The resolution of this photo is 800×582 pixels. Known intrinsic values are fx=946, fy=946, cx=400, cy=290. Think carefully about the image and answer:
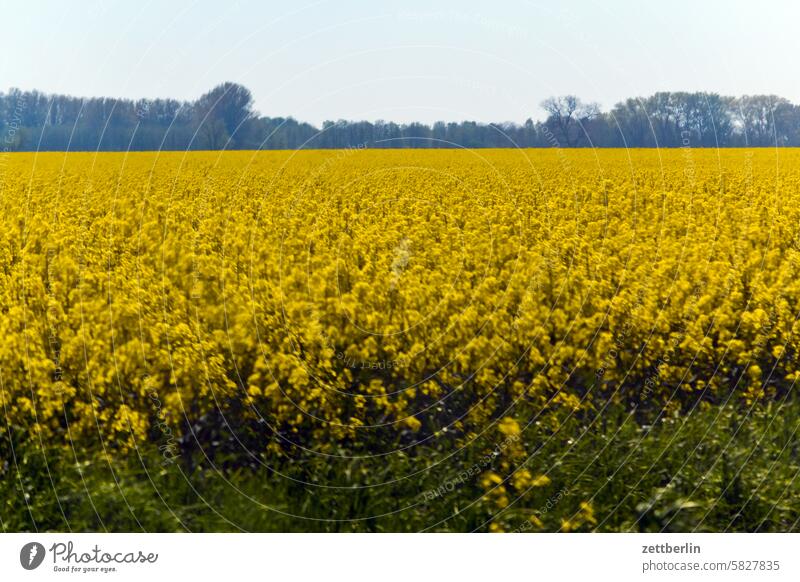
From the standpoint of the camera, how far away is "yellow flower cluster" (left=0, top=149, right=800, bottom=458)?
245 inches

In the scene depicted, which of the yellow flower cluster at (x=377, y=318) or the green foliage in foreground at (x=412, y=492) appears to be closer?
the green foliage in foreground at (x=412, y=492)

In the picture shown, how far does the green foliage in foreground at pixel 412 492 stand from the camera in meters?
5.77
